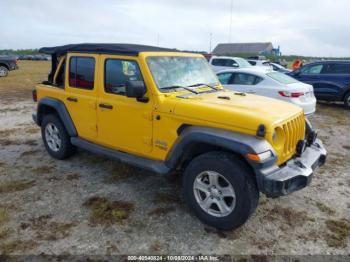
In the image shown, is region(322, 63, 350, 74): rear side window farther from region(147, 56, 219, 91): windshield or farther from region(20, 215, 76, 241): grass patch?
region(20, 215, 76, 241): grass patch

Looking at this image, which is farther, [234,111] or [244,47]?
[244,47]

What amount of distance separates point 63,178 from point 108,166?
76 cm

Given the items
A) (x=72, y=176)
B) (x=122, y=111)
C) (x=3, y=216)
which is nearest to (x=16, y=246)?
(x=3, y=216)

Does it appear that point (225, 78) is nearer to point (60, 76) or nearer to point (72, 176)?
point (60, 76)

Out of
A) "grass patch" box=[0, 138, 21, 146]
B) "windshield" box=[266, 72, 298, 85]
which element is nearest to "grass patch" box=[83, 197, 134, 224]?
"grass patch" box=[0, 138, 21, 146]

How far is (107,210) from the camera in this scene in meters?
3.90

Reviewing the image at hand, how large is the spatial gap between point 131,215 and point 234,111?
1770 mm

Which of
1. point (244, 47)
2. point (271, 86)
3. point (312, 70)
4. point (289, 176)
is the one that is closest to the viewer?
point (289, 176)

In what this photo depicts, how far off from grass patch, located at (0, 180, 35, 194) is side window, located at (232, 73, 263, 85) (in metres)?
6.25

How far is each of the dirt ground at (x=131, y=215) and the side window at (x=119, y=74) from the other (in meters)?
1.42

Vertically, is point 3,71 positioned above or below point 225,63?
below

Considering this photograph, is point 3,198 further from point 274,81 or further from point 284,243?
point 274,81

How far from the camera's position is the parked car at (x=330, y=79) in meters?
11.1

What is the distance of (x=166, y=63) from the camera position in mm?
4211
